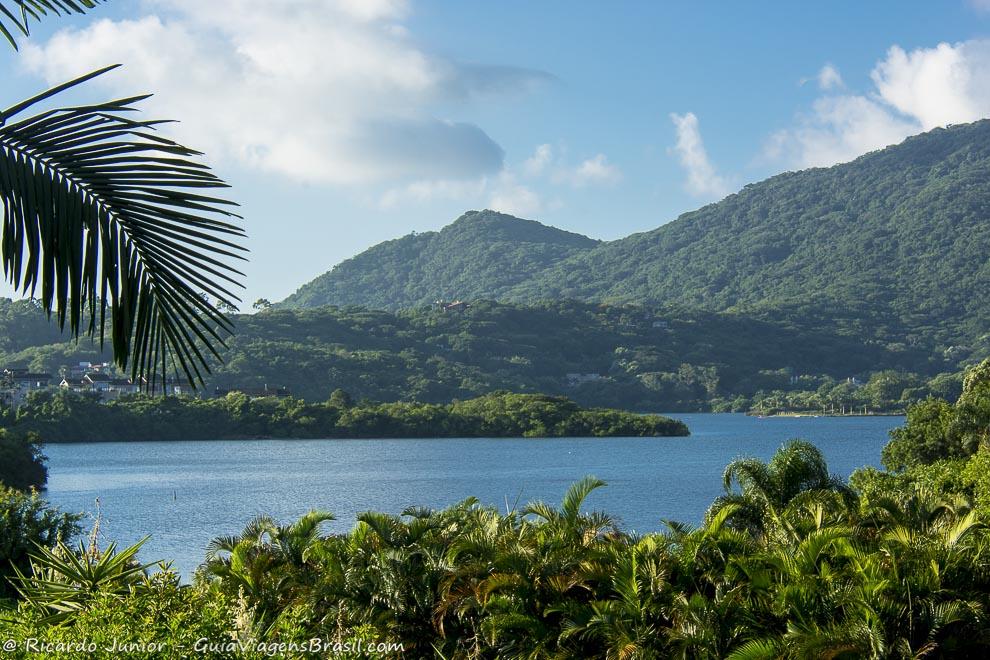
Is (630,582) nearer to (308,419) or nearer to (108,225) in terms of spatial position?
(108,225)

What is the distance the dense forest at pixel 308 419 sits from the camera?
309 feet

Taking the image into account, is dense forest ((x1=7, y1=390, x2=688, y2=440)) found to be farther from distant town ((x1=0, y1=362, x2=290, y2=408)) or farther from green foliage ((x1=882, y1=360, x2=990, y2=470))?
green foliage ((x1=882, y1=360, x2=990, y2=470))

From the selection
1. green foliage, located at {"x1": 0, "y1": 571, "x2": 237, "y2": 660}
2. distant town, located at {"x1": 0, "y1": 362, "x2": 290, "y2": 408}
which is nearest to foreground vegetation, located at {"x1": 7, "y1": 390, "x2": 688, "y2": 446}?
distant town, located at {"x1": 0, "y1": 362, "x2": 290, "y2": 408}

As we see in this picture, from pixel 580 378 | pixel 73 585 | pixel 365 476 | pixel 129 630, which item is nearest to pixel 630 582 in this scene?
pixel 73 585

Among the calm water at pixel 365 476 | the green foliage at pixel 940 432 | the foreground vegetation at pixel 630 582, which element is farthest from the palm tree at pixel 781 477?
the green foliage at pixel 940 432

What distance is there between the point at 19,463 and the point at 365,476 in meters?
23.0

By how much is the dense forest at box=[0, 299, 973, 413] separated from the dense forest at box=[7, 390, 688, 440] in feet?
60.9

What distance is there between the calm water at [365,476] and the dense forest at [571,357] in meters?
28.7

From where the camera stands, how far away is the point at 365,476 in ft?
230

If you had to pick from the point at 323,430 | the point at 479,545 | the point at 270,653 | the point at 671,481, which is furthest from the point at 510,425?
the point at 270,653

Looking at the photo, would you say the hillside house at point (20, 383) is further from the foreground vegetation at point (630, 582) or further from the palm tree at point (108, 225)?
the palm tree at point (108, 225)

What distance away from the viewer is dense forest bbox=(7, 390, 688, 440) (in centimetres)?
9406

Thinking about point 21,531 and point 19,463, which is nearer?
point 21,531

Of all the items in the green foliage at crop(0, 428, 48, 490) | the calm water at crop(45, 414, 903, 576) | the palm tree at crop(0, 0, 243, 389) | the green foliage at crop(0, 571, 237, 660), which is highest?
the palm tree at crop(0, 0, 243, 389)
